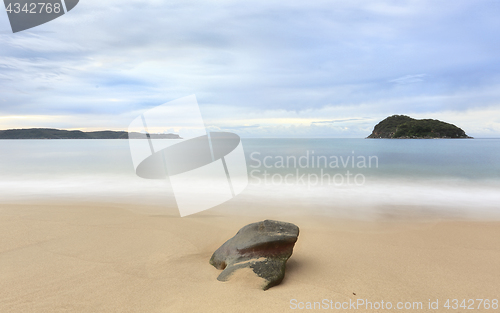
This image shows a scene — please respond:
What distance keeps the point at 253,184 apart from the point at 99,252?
7937mm

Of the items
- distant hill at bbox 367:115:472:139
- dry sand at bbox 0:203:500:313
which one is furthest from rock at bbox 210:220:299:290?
distant hill at bbox 367:115:472:139

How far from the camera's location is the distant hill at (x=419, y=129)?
10893 centimetres

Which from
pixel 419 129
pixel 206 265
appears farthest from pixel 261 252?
pixel 419 129

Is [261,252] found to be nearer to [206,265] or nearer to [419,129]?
[206,265]

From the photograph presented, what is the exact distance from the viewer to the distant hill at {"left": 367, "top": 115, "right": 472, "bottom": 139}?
10893 cm

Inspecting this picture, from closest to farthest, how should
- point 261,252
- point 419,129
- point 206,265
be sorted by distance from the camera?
point 261,252 < point 206,265 < point 419,129

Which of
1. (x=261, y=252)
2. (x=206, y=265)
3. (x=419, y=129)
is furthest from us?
(x=419, y=129)

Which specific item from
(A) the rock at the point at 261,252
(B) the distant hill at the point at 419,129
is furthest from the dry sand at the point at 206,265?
(B) the distant hill at the point at 419,129

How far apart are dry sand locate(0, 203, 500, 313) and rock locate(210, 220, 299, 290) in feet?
0.44

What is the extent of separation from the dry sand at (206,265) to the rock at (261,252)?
0.44 feet

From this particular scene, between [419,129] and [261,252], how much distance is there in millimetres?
124607

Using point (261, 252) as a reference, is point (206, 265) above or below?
below

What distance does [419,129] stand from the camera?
108625mm

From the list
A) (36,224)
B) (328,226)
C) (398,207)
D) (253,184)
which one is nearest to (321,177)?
(253,184)
